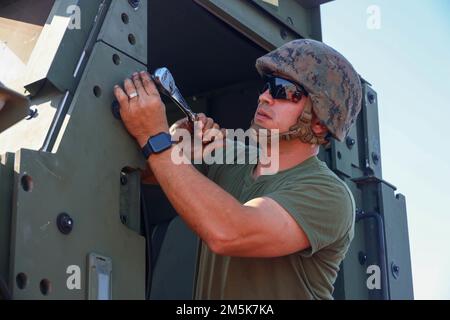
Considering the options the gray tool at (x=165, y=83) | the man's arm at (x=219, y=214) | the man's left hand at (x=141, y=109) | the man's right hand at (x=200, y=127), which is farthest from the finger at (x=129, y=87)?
the man's right hand at (x=200, y=127)

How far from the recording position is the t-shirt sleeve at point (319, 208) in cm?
344

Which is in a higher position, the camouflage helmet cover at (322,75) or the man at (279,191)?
the camouflage helmet cover at (322,75)

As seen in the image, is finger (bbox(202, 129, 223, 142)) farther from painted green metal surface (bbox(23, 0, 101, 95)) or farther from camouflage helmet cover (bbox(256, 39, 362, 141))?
painted green metal surface (bbox(23, 0, 101, 95))

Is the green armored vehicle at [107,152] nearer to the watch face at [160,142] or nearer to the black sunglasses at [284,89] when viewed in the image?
the watch face at [160,142]

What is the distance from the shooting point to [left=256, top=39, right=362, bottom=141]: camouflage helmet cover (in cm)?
373

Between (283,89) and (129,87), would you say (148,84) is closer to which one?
(129,87)

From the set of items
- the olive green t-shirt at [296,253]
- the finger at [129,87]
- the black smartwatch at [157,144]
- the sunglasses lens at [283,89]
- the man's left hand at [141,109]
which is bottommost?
the olive green t-shirt at [296,253]

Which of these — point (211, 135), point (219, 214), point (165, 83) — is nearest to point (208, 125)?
point (211, 135)

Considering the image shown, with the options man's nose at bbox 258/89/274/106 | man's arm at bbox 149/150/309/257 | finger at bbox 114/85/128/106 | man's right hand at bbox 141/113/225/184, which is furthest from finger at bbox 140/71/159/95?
man's nose at bbox 258/89/274/106

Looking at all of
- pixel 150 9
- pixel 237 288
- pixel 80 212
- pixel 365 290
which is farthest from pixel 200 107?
pixel 80 212

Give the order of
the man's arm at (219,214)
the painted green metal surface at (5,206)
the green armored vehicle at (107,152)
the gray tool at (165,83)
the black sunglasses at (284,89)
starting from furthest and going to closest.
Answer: the black sunglasses at (284,89) < the gray tool at (165,83) < the man's arm at (219,214) < the green armored vehicle at (107,152) < the painted green metal surface at (5,206)

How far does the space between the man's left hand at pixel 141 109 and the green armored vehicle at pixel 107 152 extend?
0.15 ft

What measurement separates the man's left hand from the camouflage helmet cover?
2.02 ft

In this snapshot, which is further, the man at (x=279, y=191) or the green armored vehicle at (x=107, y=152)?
the man at (x=279, y=191)
